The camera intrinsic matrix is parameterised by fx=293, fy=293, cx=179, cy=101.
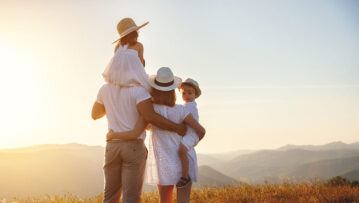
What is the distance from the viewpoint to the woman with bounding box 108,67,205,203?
382cm

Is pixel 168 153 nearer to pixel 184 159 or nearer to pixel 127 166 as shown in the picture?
pixel 184 159

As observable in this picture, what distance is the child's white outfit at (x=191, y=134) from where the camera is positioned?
384 cm

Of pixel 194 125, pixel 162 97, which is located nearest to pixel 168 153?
pixel 194 125

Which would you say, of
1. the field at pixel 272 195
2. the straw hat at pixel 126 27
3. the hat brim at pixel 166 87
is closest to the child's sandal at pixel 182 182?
the hat brim at pixel 166 87

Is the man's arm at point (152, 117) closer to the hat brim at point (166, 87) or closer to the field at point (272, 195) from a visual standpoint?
the hat brim at point (166, 87)

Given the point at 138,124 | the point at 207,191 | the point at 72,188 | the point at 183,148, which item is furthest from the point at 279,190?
the point at 72,188

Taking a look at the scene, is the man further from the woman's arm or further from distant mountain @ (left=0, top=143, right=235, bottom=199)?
distant mountain @ (left=0, top=143, right=235, bottom=199)

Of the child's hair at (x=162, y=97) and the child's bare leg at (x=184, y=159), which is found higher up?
the child's hair at (x=162, y=97)

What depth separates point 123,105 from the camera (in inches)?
144

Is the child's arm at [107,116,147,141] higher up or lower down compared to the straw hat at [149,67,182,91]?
lower down

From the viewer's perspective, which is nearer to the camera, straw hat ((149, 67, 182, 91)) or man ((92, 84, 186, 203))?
man ((92, 84, 186, 203))

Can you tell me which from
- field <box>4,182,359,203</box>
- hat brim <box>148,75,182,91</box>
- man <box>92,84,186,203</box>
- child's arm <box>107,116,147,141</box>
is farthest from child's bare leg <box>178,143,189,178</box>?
field <box>4,182,359,203</box>

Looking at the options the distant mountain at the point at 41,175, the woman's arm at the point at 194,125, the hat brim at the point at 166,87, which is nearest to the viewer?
the hat brim at the point at 166,87

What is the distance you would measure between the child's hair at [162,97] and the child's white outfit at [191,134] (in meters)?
0.26
